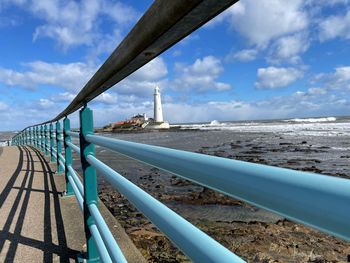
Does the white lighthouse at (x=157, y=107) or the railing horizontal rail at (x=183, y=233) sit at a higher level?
the white lighthouse at (x=157, y=107)

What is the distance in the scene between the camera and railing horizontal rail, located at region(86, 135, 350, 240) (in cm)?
48

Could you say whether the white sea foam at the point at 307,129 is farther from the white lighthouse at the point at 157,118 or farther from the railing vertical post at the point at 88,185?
the railing vertical post at the point at 88,185

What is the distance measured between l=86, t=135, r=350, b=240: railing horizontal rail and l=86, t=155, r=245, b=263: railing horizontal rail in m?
0.12

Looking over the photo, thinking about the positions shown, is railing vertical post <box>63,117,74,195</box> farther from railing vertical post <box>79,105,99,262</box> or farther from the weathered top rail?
the weathered top rail

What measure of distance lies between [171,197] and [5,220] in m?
5.00

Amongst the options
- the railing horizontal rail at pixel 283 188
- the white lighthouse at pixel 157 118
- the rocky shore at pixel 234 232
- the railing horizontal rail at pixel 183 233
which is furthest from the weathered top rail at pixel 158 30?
the white lighthouse at pixel 157 118

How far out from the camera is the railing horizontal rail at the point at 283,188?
1.56ft

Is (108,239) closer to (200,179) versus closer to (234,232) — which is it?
(200,179)

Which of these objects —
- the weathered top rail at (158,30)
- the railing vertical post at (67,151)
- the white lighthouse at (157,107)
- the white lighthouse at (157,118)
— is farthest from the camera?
the white lighthouse at (157,118)

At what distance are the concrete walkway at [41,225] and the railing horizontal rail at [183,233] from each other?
5.70 feet

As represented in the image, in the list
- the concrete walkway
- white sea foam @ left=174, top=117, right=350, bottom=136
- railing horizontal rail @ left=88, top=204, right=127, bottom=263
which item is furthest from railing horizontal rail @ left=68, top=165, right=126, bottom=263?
white sea foam @ left=174, top=117, right=350, bottom=136

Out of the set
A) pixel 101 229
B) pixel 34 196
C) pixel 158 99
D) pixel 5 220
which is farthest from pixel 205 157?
pixel 158 99

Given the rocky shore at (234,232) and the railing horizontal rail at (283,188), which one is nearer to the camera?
the railing horizontal rail at (283,188)

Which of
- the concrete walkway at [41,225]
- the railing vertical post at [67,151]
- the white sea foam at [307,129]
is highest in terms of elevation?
the railing vertical post at [67,151]
